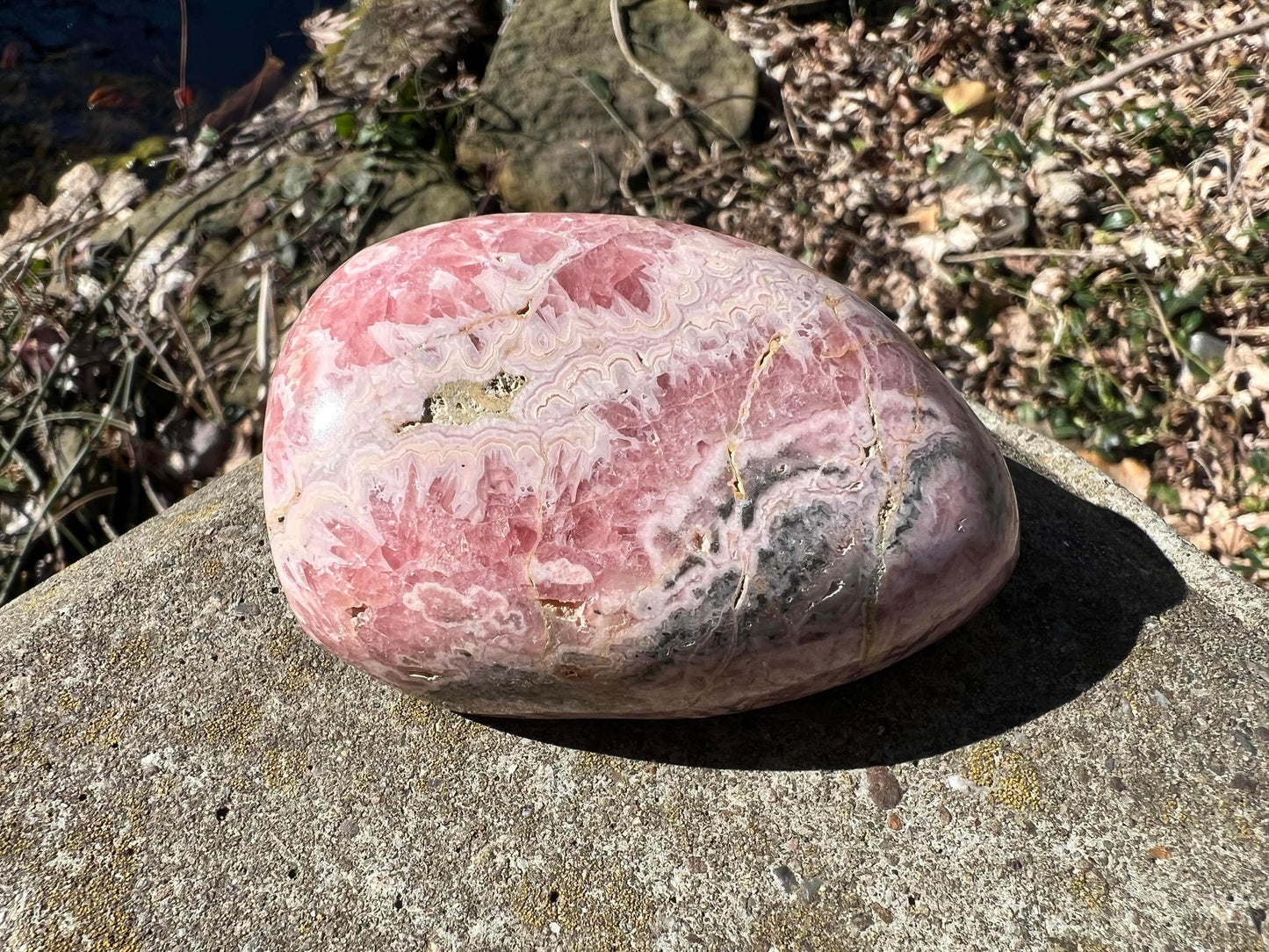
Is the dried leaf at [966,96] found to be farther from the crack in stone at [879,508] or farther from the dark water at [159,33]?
the dark water at [159,33]

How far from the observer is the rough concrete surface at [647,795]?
1397mm

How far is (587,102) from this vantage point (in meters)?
2.65

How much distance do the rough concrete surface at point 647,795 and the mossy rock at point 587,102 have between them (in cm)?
150

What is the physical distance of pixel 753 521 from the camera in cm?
132

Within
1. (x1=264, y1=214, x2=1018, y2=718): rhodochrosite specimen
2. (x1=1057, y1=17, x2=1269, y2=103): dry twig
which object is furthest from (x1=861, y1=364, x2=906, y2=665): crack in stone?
(x1=1057, y1=17, x2=1269, y2=103): dry twig

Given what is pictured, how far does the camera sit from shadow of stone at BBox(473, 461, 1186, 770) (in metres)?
1.57

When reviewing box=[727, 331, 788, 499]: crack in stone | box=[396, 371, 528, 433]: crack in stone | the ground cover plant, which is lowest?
the ground cover plant

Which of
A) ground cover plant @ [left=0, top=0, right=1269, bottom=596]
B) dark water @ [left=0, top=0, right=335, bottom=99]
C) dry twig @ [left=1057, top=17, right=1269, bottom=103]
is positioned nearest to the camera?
dry twig @ [left=1057, top=17, right=1269, bottom=103]

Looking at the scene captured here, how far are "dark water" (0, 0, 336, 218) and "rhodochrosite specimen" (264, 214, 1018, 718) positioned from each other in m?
2.73

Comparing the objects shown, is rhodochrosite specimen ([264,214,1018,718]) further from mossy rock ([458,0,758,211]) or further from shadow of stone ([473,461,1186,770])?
mossy rock ([458,0,758,211])

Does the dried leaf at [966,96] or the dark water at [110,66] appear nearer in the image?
the dried leaf at [966,96]

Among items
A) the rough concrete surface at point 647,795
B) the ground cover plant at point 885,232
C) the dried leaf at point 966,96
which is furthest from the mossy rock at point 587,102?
the rough concrete surface at point 647,795

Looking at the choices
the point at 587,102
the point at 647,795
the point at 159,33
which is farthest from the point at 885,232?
the point at 159,33

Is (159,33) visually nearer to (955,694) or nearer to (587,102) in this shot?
(587,102)
